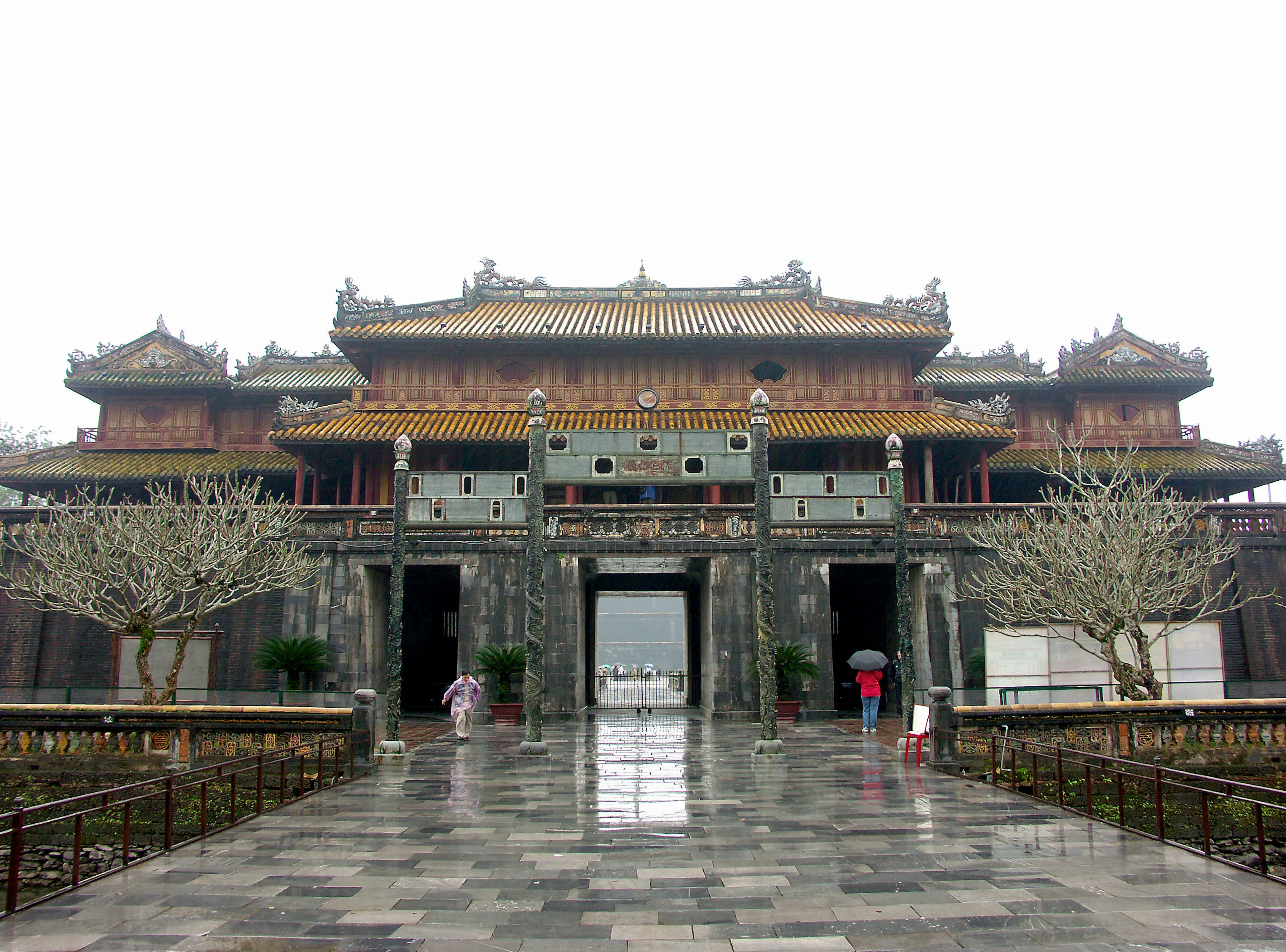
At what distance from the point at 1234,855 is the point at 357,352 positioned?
29.0 meters

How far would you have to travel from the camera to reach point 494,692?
23.7 m

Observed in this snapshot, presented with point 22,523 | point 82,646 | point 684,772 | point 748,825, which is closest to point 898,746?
point 684,772

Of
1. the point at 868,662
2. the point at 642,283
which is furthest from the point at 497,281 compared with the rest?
the point at 868,662

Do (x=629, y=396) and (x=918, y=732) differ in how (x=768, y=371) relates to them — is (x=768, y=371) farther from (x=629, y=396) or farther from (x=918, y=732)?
(x=918, y=732)

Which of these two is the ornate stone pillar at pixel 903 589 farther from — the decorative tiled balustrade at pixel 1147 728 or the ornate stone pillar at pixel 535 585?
the ornate stone pillar at pixel 535 585

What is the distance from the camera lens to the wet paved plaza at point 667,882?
682cm

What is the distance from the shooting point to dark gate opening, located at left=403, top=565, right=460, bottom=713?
100 ft

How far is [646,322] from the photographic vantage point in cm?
3391

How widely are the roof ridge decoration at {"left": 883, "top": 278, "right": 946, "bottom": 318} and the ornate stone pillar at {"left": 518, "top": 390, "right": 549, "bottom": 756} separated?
64.7ft

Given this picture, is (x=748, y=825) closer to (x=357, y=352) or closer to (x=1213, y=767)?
(x=1213, y=767)

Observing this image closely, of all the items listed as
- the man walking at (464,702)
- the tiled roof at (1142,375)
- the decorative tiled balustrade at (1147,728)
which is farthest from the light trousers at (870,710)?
the tiled roof at (1142,375)

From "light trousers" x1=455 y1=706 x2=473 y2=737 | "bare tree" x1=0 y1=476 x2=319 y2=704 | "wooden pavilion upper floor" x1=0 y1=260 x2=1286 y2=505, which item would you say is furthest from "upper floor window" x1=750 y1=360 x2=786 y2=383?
"light trousers" x1=455 y1=706 x2=473 y2=737

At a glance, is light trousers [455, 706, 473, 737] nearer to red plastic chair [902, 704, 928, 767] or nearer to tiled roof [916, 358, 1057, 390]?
red plastic chair [902, 704, 928, 767]

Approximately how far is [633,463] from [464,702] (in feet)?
21.0
